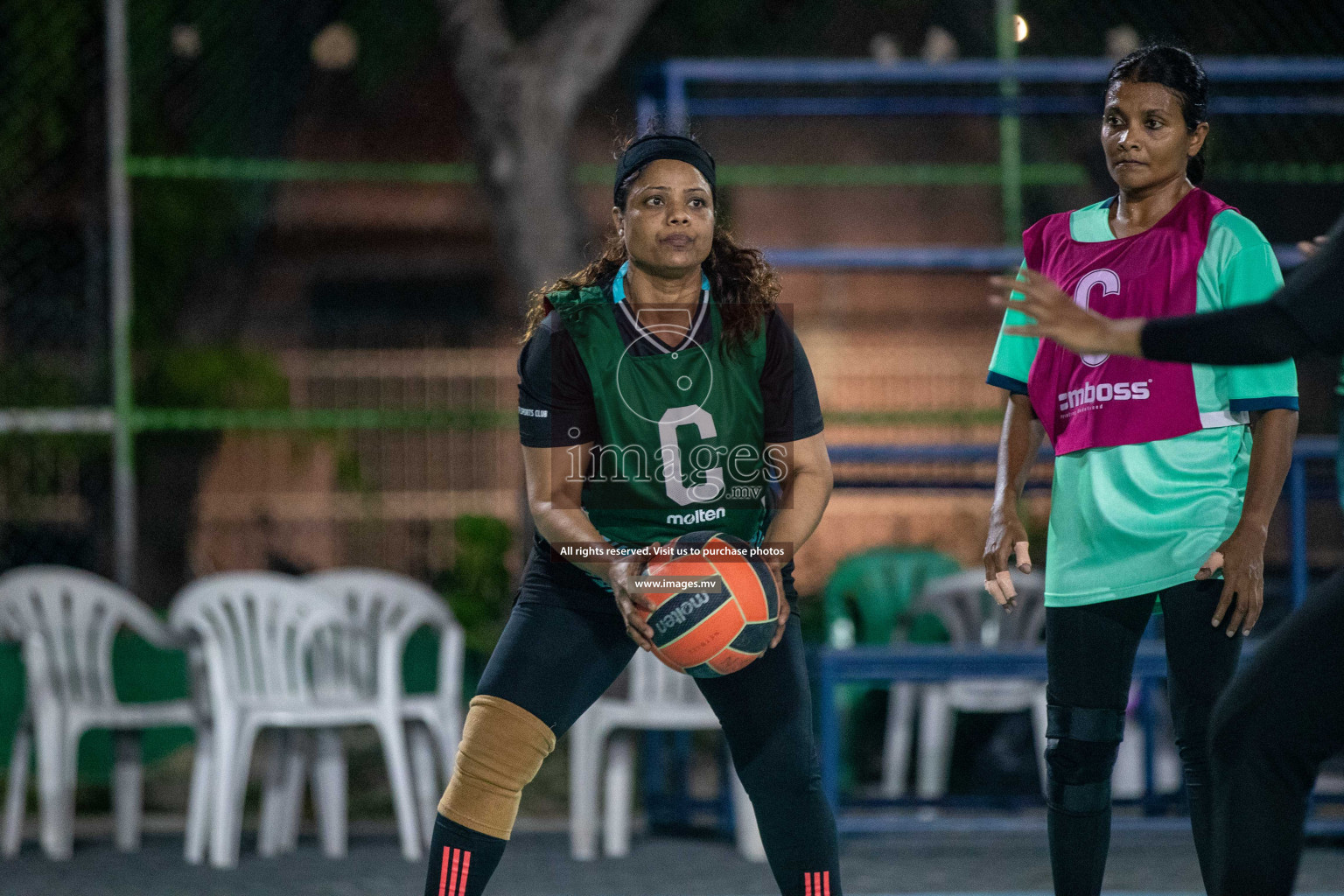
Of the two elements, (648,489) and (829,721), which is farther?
(829,721)

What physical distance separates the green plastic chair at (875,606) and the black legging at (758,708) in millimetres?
3931

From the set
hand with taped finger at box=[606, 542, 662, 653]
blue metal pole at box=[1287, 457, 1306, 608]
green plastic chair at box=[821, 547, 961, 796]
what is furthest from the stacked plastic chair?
hand with taped finger at box=[606, 542, 662, 653]

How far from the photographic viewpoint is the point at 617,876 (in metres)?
5.70

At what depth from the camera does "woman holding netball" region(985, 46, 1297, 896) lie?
3.29 metres

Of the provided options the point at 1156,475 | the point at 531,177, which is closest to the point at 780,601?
the point at 1156,475

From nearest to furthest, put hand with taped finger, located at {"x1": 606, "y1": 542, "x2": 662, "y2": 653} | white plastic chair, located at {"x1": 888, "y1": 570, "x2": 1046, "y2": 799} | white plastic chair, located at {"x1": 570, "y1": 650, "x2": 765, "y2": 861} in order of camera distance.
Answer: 1. hand with taped finger, located at {"x1": 606, "y1": 542, "x2": 662, "y2": 653}
2. white plastic chair, located at {"x1": 570, "y1": 650, "x2": 765, "y2": 861}
3. white plastic chair, located at {"x1": 888, "y1": 570, "x2": 1046, "y2": 799}

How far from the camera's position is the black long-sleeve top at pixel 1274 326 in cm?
266

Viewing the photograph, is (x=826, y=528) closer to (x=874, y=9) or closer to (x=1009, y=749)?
(x=1009, y=749)

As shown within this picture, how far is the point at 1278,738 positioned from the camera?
2639 millimetres

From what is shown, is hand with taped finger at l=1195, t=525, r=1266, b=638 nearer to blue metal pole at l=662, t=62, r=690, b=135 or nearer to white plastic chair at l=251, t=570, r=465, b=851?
blue metal pole at l=662, t=62, r=690, b=135

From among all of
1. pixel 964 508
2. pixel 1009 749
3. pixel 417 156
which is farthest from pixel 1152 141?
pixel 417 156

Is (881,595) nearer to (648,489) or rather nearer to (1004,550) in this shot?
(1004,550)

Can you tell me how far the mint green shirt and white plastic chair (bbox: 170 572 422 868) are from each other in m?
3.45

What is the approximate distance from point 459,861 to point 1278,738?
5.38 feet
